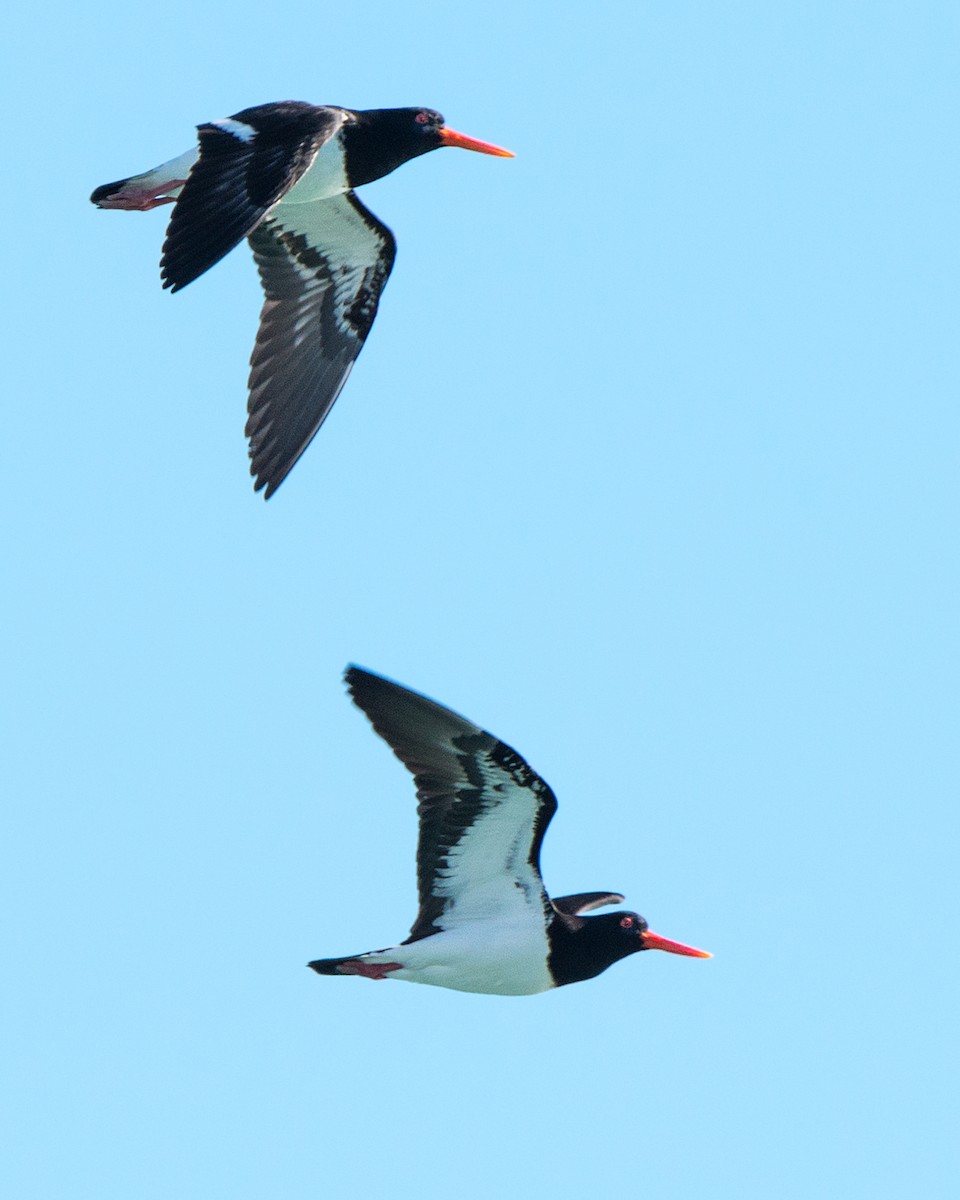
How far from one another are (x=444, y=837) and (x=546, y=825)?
57cm

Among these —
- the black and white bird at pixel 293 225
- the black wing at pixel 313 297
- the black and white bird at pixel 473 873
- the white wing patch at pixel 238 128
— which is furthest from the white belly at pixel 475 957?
the white wing patch at pixel 238 128

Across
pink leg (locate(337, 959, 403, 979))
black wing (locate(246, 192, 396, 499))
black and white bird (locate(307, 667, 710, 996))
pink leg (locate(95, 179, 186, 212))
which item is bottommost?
pink leg (locate(337, 959, 403, 979))

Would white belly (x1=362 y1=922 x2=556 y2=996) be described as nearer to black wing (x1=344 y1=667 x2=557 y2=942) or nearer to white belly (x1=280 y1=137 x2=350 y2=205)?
black wing (x1=344 y1=667 x2=557 y2=942)

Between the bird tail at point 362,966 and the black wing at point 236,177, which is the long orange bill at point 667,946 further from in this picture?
the black wing at point 236,177

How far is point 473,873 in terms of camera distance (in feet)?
41.0

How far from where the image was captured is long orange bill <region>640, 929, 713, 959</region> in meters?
13.5

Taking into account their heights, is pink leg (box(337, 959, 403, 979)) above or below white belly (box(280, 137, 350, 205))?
below

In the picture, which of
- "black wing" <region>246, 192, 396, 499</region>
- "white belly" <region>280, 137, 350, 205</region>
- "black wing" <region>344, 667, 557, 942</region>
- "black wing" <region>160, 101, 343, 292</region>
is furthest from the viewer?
"black wing" <region>246, 192, 396, 499</region>

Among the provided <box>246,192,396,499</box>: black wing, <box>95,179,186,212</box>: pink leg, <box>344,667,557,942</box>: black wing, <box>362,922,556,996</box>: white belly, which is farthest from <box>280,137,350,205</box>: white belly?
<box>362,922,556,996</box>: white belly

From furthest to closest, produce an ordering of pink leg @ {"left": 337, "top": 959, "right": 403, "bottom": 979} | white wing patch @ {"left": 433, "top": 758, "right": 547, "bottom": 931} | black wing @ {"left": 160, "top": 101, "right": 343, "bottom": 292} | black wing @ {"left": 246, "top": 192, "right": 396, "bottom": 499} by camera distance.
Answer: black wing @ {"left": 246, "top": 192, "right": 396, "bottom": 499} < pink leg @ {"left": 337, "top": 959, "right": 403, "bottom": 979} < white wing patch @ {"left": 433, "top": 758, "right": 547, "bottom": 931} < black wing @ {"left": 160, "top": 101, "right": 343, "bottom": 292}

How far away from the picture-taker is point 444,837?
1230 cm

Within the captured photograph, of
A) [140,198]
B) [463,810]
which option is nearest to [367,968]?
[463,810]

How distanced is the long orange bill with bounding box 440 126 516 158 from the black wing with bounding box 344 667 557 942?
→ 4710mm

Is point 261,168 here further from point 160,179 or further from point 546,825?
point 546,825
